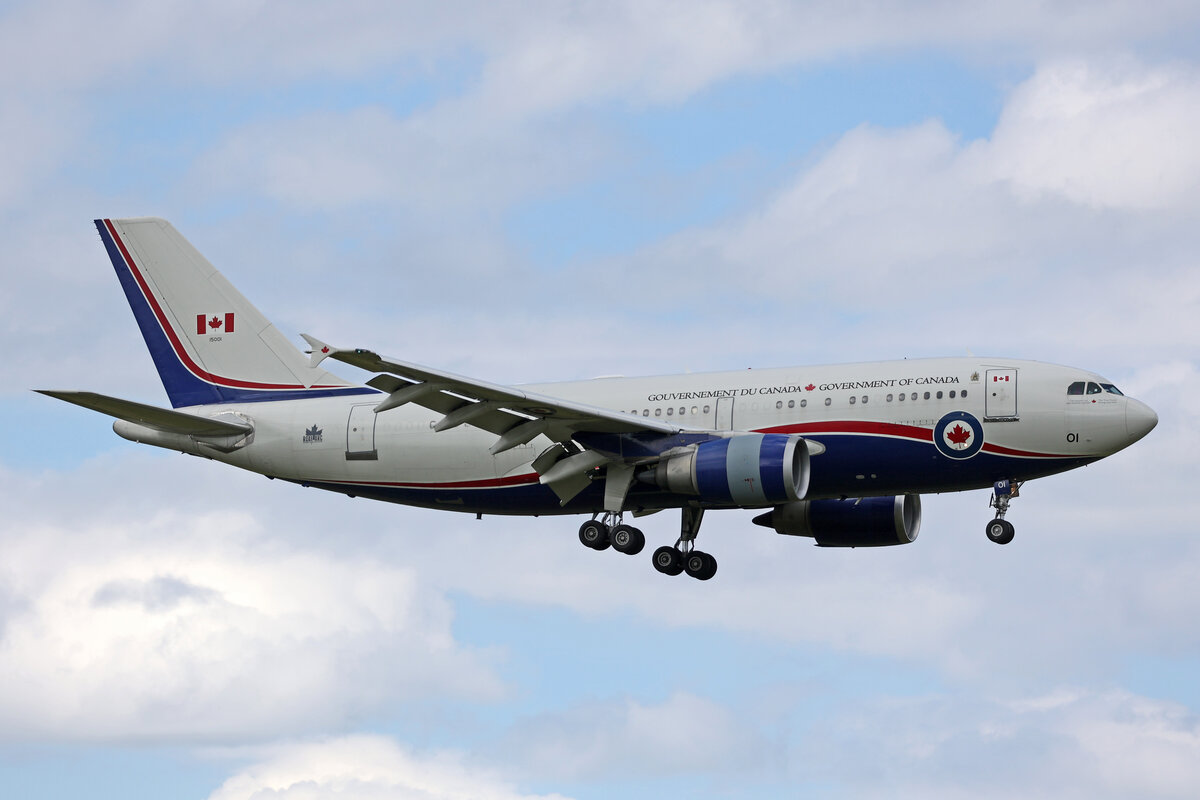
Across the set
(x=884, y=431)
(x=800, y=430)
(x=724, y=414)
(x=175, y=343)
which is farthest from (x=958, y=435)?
(x=175, y=343)

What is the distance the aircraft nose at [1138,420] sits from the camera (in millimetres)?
41000

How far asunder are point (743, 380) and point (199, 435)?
49.5ft

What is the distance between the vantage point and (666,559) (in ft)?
153

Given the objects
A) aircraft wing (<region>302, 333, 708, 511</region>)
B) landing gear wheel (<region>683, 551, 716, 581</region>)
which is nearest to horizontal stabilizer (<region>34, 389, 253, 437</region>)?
aircraft wing (<region>302, 333, 708, 511</region>)

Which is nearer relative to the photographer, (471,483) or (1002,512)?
(1002,512)

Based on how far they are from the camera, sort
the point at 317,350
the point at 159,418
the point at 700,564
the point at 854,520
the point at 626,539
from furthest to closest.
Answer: the point at 854,520 < the point at 700,564 < the point at 159,418 < the point at 626,539 < the point at 317,350

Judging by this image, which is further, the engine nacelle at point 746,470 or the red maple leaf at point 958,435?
the red maple leaf at point 958,435

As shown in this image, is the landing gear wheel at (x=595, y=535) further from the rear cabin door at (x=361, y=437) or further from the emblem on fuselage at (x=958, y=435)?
the emblem on fuselage at (x=958, y=435)

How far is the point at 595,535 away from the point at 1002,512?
10321mm

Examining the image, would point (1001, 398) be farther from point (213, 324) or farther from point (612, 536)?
point (213, 324)

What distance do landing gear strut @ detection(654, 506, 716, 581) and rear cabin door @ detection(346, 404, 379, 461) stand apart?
8.19 meters

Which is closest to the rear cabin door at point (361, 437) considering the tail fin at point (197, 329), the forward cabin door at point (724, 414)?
the tail fin at point (197, 329)

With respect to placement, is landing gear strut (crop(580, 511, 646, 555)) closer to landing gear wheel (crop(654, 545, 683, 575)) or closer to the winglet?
landing gear wheel (crop(654, 545, 683, 575))

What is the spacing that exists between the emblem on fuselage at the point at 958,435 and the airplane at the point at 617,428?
53mm
